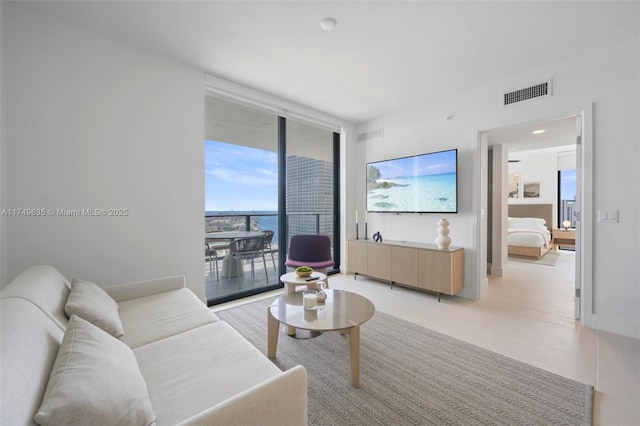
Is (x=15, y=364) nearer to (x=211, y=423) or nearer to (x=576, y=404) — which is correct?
(x=211, y=423)

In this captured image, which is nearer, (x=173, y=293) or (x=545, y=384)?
(x=545, y=384)

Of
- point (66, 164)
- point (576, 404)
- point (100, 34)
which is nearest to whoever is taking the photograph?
point (576, 404)

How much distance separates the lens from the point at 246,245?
12.2 feet

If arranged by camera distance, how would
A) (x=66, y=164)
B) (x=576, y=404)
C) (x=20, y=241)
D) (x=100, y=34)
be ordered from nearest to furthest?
(x=576, y=404)
(x=20, y=241)
(x=66, y=164)
(x=100, y=34)

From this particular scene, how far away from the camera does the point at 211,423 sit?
2.67 feet

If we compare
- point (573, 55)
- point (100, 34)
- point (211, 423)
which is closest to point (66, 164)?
point (100, 34)

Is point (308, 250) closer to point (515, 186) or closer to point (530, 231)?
point (530, 231)

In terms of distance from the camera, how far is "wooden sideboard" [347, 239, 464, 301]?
128 inches

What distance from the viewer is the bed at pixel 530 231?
5.63 m

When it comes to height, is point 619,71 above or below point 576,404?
above

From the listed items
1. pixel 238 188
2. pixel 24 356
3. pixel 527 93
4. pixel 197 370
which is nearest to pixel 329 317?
pixel 197 370

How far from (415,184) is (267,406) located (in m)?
3.53

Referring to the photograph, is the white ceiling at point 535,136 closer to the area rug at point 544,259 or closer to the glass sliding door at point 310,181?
the area rug at point 544,259

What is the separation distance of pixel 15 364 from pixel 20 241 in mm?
1909
